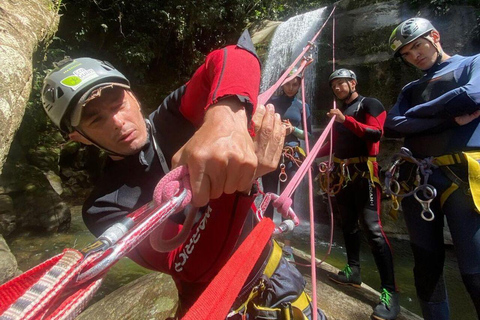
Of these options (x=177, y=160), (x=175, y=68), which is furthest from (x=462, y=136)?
(x=175, y=68)

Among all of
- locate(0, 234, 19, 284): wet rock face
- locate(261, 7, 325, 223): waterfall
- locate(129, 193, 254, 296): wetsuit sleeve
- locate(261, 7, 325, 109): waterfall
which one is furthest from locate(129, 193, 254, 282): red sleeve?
locate(261, 7, 325, 109): waterfall

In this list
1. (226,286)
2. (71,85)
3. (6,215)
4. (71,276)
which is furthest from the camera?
(6,215)

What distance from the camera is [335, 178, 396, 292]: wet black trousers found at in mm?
2449

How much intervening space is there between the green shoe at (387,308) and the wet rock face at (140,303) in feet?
5.42

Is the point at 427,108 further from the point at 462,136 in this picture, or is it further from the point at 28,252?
the point at 28,252

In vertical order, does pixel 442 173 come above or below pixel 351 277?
above

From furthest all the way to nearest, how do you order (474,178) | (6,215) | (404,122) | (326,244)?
(326,244)
(6,215)
(404,122)
(474,178)

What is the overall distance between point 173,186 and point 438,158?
1.95 meters

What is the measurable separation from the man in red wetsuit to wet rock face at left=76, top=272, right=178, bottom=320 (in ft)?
3.98

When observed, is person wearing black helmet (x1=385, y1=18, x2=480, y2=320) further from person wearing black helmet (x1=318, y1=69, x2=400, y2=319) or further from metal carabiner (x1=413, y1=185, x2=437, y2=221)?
person wearing black helmet (x1=318, y1=69, x2=400, y2=319)

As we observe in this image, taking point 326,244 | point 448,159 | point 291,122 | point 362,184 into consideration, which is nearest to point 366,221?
point 362,184

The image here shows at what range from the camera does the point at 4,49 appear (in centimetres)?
304

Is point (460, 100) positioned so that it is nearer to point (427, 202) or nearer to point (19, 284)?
point (427, 202)

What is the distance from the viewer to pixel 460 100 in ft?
5.66
